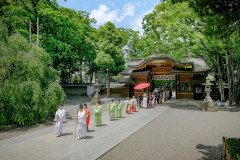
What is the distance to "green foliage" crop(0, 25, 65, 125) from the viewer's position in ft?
26.7

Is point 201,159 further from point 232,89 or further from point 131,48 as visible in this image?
point 131,48

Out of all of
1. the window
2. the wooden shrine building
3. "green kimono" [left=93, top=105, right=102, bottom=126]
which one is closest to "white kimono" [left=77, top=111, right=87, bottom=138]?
"green kimono" [left=93, top=105, right=102, bottom=126]

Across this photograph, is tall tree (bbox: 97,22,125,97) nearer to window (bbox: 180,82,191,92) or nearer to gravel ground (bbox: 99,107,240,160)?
window (bbox: 180,82,191,92)

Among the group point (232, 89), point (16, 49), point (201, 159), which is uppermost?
point (16, 49)

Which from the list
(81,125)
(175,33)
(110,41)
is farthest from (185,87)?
(81,125)

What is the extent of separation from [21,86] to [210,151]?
9.09m

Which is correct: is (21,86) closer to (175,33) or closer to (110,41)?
(175,33)

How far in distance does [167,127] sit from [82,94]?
80.0 ft

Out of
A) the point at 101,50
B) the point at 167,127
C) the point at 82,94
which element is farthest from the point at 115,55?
the point at 167,127

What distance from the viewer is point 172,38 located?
1552cm

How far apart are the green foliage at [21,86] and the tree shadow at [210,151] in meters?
7.92

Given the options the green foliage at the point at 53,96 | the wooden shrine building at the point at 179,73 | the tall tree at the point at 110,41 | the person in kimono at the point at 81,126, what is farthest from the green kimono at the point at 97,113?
the tall tree at the point at 110,41

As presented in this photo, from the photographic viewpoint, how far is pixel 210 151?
5.74m

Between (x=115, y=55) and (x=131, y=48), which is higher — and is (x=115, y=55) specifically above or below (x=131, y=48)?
below
